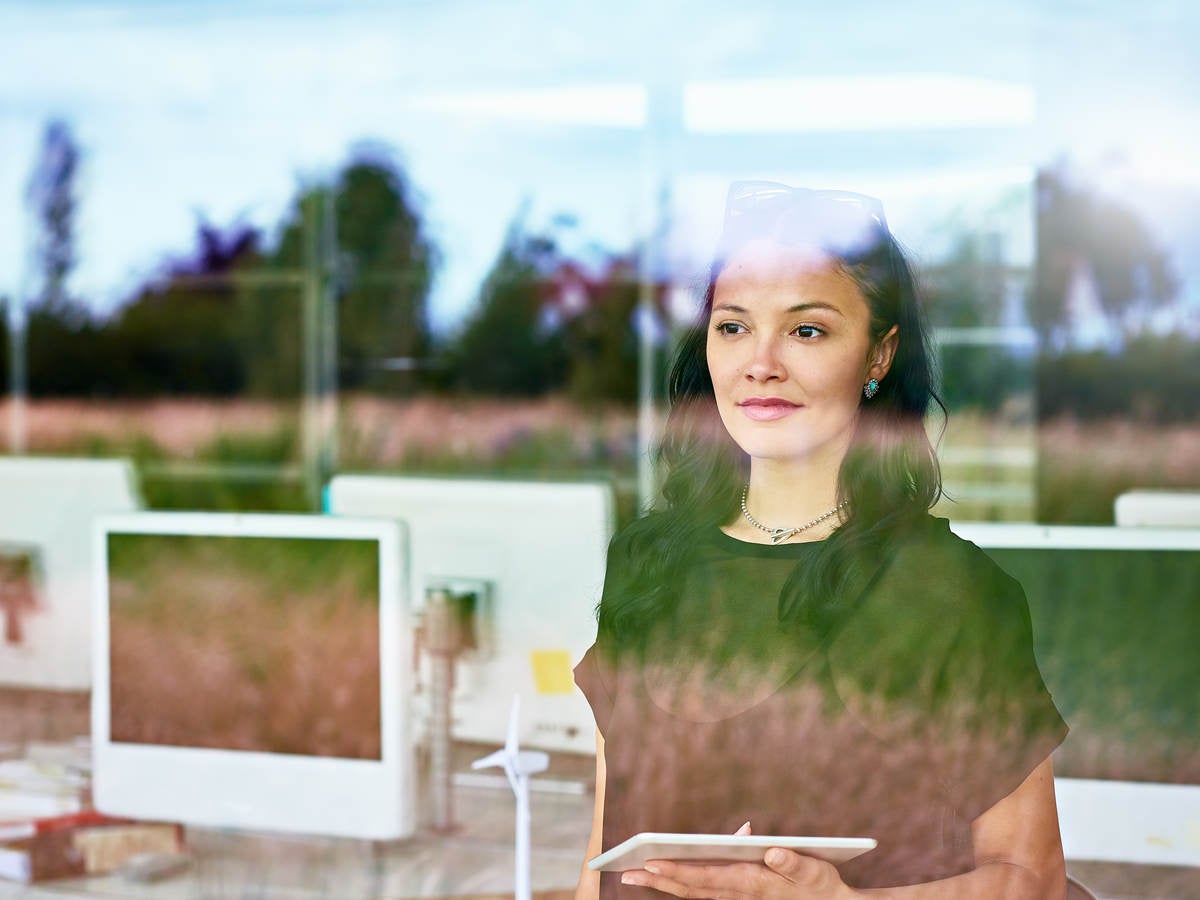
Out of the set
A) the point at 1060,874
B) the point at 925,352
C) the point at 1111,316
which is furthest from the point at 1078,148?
the point at 1060,874

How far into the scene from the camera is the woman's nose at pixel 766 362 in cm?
110

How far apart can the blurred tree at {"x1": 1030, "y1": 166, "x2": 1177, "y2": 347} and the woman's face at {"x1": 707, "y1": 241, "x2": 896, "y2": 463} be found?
0.88m

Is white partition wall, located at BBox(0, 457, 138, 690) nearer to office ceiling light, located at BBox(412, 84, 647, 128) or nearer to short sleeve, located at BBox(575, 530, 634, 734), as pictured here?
short sleeve, located at BBox(575, 530, 634, 734)

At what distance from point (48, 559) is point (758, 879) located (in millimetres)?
1270

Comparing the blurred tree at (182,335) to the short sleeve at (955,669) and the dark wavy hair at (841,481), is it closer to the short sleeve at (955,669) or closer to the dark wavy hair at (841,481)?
the dark wavy hair at (841,481)

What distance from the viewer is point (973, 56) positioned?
2.05 metres

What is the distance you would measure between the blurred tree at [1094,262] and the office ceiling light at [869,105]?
0.49 ft

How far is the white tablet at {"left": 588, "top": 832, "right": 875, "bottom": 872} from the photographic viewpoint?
960mm

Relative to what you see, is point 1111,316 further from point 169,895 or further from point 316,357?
point 316,357

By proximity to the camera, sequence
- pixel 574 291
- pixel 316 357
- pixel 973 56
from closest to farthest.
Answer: pixel 973 56
pixel 574 291
pixel 316 357

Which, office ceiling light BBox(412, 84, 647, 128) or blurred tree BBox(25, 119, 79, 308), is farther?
office ceiling light BBox(412, 84, 647, 128)

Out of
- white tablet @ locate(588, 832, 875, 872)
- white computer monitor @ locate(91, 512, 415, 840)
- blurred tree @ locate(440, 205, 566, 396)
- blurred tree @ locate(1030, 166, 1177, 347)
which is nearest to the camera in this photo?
white tablet @ locate(588, 832, 875, 872)

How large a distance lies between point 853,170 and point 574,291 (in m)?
1.50

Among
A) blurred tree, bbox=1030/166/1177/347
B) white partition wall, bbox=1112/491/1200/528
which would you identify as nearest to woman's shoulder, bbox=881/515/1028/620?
white partition wall, bbox=1112/491/1200/528
